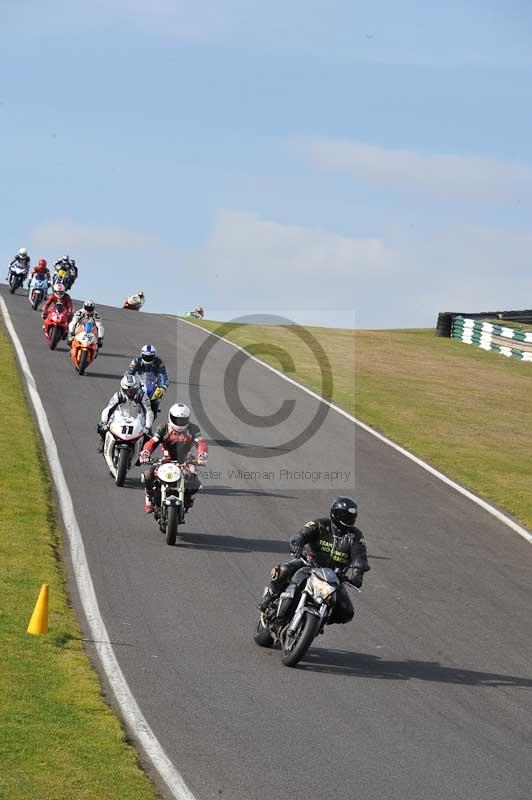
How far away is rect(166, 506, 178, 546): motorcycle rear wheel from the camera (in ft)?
56.7

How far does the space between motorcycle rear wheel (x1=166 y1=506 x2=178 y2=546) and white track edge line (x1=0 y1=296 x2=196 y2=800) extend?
1.26 m

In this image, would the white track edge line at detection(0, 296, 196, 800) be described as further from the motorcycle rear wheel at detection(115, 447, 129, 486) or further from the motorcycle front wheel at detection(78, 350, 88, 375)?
the motorcycle front wheel at detection(78, 350, 88, 375)

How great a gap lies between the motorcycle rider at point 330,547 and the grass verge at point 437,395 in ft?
30.8

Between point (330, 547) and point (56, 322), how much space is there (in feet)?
77.4

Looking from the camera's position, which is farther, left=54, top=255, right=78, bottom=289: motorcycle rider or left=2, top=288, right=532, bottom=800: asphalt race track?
left=54, top=255, right=78, bottom=289: motorcycle rider

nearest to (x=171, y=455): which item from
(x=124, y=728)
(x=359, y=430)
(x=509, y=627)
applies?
(x=509, y=627)

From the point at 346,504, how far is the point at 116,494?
26.7 ft

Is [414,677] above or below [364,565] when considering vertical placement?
below

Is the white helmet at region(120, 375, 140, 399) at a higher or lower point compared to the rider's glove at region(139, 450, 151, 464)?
higher

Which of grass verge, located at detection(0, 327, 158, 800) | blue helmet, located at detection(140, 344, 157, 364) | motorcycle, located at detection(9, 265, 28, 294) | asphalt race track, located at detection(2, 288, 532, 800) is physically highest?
motorcycle, located at detection(9, 265, 28, 294)

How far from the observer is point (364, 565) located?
41.4ft

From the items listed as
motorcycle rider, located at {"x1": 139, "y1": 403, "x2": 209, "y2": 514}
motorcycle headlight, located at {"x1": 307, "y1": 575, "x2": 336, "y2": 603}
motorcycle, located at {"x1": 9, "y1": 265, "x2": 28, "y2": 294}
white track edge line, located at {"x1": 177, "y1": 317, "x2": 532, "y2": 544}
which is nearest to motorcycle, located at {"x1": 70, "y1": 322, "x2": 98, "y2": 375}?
white track edge line, located at {"x1": 177, "y1": 317, "x2": 532, "y2": 544}

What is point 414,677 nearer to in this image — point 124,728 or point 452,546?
point 124,728

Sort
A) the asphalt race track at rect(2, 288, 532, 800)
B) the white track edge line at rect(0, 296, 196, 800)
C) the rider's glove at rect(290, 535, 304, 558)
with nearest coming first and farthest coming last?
the white track edge line at rect(0, 296, 196, 800) < the asphalt race track at rect(2, 288, 532, 800) < the rider's glove at rect(290, 535, 304, 558)
